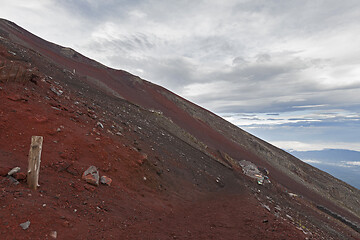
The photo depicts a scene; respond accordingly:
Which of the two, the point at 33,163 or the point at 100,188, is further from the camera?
the point at 100,188

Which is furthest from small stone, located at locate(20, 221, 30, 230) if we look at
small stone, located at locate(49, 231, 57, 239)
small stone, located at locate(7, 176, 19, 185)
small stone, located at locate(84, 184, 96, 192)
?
small stone, located at locate(84, 184, 96, 192)

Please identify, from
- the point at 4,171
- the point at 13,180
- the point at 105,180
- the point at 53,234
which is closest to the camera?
the point at 53,234

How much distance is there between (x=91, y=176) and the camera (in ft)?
28.9

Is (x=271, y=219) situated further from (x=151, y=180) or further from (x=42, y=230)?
(x=42, y=230)

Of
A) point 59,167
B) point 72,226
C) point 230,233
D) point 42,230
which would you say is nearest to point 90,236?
point 72,226

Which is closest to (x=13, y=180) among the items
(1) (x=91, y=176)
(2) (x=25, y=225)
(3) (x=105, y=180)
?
(2) (x=25, y=225)

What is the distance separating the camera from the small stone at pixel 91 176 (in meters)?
8.62

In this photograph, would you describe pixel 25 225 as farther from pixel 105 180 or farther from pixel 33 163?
pixel 105 180

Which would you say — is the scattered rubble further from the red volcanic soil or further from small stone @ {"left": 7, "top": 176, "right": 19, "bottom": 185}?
small stone @ {"left": 7, "top": 176, "right": 19, "bottom": 185}

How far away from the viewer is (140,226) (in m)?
7.76

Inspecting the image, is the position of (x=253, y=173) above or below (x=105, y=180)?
below

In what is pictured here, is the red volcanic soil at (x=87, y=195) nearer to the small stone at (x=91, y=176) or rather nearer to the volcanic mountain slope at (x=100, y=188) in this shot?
the volcanic mountain slope at (x=100, y=188)

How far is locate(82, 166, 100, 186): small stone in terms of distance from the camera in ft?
28.3

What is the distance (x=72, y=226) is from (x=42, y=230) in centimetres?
87
